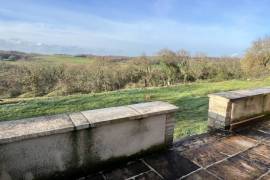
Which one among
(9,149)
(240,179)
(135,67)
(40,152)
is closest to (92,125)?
(40,152)

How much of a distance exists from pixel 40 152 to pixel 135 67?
13062mm

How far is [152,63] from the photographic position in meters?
14.8

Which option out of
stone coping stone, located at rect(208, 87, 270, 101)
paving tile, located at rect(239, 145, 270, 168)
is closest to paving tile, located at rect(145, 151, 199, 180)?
paving tile, located at rect(239, 145, 270, 168)

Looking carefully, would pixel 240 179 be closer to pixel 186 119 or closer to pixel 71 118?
pixel 71 118

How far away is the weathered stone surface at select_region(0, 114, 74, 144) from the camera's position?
156 centimetres

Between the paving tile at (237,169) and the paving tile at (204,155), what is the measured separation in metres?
0.08

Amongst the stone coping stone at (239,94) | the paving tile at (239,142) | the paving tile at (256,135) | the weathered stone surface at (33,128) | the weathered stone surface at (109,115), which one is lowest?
the paving tile at (239,142)

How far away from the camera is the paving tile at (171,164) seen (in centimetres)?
199

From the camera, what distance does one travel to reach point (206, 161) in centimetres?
223

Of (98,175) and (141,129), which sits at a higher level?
(141,129)

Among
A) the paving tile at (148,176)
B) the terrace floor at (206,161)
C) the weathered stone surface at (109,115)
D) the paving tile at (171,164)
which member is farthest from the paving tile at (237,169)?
the weathered stone surface at (109,115)

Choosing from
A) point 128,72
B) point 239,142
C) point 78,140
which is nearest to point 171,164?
point 78,140

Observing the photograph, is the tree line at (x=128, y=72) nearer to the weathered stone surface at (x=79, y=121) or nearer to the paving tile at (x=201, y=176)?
the weathered stone surface at (x=79, y=121)

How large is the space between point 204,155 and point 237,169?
353 millimetres
